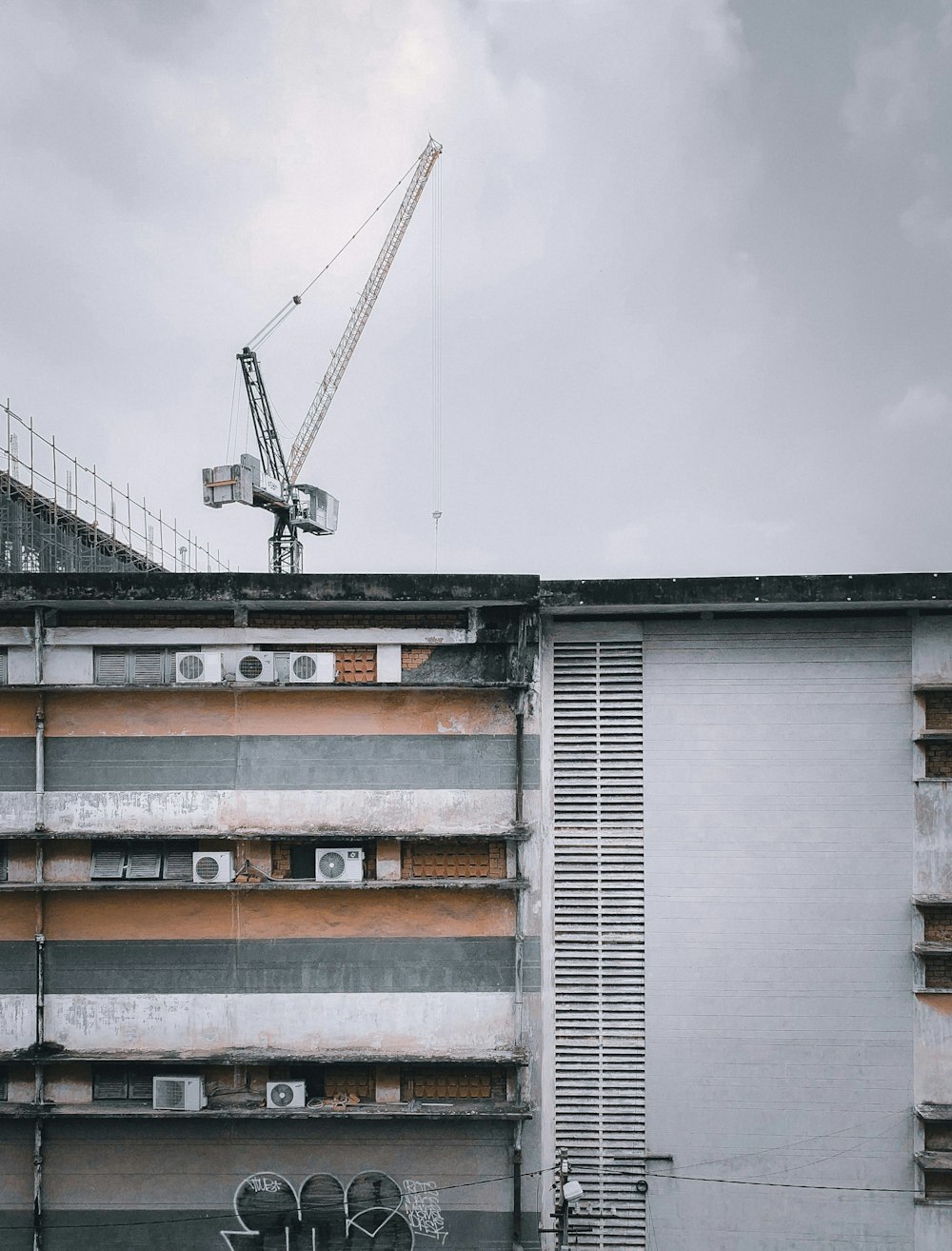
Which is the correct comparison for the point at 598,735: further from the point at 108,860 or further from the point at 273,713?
the point at 108,860

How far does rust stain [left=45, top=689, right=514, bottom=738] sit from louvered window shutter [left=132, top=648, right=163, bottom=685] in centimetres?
18

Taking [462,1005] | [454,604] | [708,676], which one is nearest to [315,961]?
[462,1005]

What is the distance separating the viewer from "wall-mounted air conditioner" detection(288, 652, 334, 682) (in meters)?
Result: 9.94

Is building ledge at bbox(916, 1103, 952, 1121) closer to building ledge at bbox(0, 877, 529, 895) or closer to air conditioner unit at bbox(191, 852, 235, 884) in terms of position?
building ledge at bbox(0, 877, 529, 895)

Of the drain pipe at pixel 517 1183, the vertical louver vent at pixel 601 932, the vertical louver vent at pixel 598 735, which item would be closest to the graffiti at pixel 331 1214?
the drain pipe at pixel 517 1183

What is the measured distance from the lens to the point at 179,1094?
31.5 feet

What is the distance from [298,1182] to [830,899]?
24.5 ft

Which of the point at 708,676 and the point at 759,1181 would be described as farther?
the point at 708,676

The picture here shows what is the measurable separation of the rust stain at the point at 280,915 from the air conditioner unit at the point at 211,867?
27 centimetres

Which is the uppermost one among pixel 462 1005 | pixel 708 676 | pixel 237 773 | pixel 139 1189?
pixel 708 676

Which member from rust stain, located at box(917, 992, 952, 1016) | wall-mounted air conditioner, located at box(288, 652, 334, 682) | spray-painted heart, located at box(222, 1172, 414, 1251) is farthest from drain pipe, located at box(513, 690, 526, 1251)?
rust stain, located at box(917, 992, 952, 1016)

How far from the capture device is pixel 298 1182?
9.75 m

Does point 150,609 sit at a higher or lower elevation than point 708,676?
higher

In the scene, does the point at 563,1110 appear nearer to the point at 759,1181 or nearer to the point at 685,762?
the point at 759,1181
